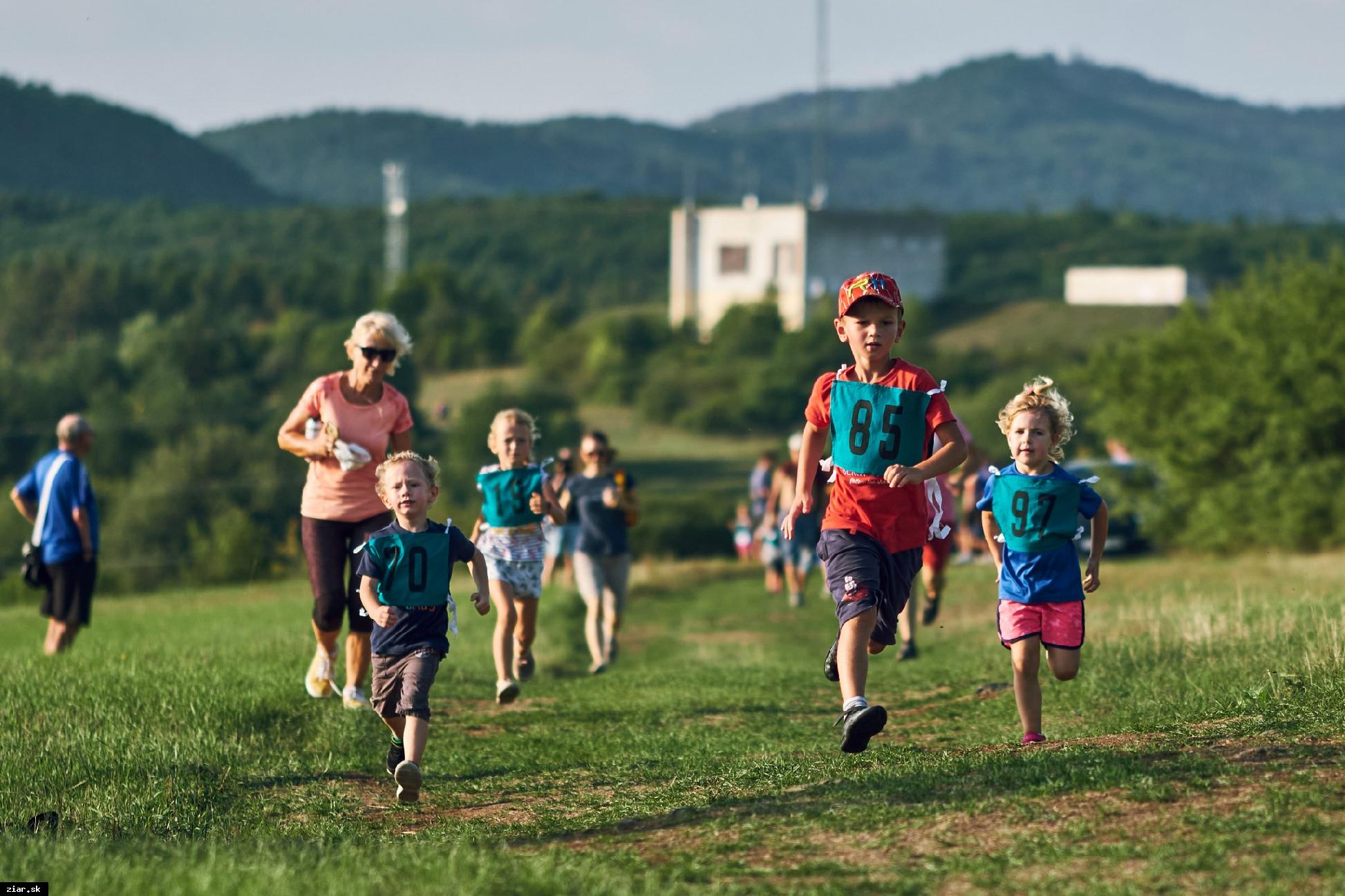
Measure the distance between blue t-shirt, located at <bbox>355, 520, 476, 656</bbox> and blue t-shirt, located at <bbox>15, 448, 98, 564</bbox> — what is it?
6274mm

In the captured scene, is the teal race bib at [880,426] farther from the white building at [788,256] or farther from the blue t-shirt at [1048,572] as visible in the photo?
the white building at [788,256]

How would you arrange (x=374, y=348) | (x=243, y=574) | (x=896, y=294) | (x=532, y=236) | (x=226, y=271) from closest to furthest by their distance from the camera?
(x=896, y=294) < (x=374, y=348) < (x=243, y=574) < (x=226, y=271) < (x=532, y=236)

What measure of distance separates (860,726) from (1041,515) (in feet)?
4.85

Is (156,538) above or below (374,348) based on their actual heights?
below

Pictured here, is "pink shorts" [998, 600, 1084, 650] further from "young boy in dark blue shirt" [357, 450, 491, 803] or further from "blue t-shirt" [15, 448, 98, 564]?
"blue t-shirt" [15, 448, 98, 564]

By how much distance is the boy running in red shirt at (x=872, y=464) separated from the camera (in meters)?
7.52

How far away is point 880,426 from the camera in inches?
297

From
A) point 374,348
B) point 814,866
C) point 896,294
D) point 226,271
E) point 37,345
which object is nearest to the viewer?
point 814,866

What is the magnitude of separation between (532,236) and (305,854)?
435 feet

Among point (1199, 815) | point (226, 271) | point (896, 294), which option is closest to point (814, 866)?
point (1199, 815)

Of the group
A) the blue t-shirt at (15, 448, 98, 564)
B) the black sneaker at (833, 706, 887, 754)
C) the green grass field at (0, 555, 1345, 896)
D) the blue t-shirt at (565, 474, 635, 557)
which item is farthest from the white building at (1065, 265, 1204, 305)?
the black sneaker at (833, 706, 887, 754)

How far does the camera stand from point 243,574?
5212 cm

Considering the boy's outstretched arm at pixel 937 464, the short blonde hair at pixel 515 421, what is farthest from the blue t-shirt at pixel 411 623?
the short blonde hair at pixel 515 421

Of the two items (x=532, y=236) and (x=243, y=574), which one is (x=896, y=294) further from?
(x=532, y=236)
